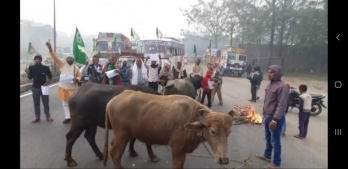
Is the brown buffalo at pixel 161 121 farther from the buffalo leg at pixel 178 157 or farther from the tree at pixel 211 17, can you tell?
the tree at pixel 211 17

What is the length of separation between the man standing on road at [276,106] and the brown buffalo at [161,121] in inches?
50.4

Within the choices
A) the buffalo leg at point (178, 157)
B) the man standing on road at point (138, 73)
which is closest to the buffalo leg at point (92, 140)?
the buffalo leg at point (178, 157)

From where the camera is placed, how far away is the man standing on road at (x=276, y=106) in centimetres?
424

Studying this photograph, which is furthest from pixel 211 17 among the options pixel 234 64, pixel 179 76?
pixel 179 76

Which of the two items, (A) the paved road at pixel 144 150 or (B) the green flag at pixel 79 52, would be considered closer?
→ (A) the paved road at pixel 144 150

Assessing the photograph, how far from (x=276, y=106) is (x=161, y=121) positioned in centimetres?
212

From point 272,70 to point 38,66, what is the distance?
18.8 feet

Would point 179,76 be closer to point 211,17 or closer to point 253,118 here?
point 253,118

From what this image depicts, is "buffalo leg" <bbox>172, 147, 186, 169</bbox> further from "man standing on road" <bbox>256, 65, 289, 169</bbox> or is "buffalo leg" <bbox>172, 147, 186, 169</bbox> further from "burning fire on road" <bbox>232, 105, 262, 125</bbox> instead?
"burning fire on road" <bbox>232, 105, 262, 125</bbox>

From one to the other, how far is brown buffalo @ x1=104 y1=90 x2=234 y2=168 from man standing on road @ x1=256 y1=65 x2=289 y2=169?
1.28m

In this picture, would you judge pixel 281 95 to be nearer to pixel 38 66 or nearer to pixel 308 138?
pixel 308 138
